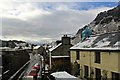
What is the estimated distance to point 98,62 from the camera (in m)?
14.0

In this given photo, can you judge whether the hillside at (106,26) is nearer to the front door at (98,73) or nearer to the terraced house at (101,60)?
the terraced house at (101,60)

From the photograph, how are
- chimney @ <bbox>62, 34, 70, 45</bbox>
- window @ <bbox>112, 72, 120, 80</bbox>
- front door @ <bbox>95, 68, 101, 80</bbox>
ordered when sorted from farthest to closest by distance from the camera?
1. chimney @ <bbox>62, 34, 70, 45</bbox>
2. front door @ <bbox>95, 68, 101, 80</bbox>
3. window @ <bbox>112, 72, 120, 80</bbox>

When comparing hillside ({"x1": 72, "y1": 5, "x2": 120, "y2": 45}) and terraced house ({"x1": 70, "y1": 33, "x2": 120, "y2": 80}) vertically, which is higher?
hillside ({"x1": 72, "y1": 5, "x2": 120, "y2": 45})

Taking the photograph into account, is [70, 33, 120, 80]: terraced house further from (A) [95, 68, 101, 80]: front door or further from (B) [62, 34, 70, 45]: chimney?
(B) [62, 34, 70, 45]: chimney

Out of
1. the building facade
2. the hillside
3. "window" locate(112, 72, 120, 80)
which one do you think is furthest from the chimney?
"window" locate(112, 72, 120, 80)

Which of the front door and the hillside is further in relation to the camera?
the hillside

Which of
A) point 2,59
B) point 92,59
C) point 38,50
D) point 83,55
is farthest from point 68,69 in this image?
point 38,50

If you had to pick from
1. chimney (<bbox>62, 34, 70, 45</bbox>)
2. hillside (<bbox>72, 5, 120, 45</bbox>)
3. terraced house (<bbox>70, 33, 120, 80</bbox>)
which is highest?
hillside (<bbox>72, 5, 120, 45</bbox>)

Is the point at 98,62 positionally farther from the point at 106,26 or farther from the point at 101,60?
the point at 106,26

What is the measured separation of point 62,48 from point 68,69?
567 cm

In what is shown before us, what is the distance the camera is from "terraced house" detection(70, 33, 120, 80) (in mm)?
11606

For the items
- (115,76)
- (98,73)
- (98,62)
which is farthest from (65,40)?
(115,76)

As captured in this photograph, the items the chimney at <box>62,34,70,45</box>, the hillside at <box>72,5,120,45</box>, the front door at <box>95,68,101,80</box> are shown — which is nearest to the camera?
the front door at <box>95,68,101,80</box>

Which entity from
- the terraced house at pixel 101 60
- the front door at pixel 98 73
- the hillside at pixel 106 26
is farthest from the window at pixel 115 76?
the hillside at pixel 106 26
